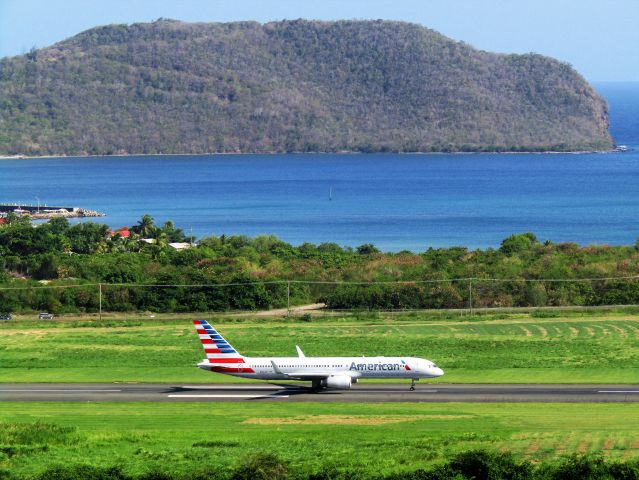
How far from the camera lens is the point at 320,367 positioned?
218 feet

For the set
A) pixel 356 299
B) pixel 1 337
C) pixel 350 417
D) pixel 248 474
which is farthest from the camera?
pixel 356 299

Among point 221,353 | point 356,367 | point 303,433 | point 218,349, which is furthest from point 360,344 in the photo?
point 303,433

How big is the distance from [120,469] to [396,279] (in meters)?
67.1

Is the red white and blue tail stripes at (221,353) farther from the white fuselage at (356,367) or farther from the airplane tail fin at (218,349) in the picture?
the white fuselage at (356,367)

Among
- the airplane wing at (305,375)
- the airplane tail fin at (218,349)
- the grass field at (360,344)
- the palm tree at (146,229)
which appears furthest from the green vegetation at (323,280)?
the palm tree at (146,229)

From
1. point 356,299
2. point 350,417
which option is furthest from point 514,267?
point 350,417

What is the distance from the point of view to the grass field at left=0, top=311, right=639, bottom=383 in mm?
73125

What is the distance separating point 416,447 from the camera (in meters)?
50.0

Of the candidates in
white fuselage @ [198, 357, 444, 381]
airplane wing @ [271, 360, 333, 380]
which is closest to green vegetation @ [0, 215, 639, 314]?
white fuselage @ [198, 357, 444, 381]

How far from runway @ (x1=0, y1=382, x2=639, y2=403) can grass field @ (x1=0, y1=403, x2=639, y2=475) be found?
1796 millimetres

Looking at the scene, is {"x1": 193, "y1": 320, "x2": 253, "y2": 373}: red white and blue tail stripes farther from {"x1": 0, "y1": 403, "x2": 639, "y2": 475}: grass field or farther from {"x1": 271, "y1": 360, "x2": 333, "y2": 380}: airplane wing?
{"x1": 0, "y1": 403, "x2": 639, "y2": 475}: grass field

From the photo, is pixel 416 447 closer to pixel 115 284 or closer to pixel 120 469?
pixel 120 469

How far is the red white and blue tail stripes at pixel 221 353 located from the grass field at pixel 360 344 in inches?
156

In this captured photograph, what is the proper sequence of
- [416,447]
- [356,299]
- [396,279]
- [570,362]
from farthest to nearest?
[396,279] → [356,299] → [570,362] → [416,447]
